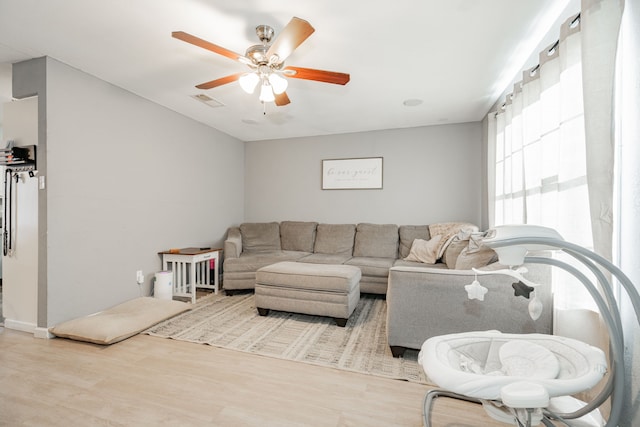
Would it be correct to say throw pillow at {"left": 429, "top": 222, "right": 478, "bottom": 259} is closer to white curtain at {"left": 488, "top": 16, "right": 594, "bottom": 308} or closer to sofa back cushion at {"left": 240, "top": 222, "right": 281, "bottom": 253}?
white curtain at {"left": 488, "top": 16, "right": 594, "bottom": 308}

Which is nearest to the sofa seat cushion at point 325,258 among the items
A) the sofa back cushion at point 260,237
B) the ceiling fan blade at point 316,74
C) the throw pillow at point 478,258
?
the sofa back cushion at point 260,237

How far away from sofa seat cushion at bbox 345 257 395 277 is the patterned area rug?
0.41 m

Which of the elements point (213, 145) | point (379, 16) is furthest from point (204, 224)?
point (379, 16)

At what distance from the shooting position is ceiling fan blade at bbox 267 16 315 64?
5.20 feet

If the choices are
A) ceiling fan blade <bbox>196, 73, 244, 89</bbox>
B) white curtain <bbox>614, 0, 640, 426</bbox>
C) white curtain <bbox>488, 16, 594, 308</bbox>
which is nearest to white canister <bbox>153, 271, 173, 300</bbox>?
ceiling fan blade <bbox>196, 73, 244, 89</bbox>

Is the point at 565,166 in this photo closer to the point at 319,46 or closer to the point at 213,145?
the point at 319,46

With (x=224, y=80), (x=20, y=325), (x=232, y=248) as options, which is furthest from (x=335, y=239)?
(x=20, y=325)

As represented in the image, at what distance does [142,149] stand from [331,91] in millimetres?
2279

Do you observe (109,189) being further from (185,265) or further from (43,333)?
(43,333)

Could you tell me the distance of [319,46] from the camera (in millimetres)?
2215

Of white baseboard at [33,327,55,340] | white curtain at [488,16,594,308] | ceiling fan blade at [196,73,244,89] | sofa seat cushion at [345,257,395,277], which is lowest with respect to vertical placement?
white baseboard at [33,327,55,340]

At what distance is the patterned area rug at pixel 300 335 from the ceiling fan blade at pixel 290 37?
2.19 m

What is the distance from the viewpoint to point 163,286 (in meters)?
3.28

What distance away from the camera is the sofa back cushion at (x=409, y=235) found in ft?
13.3
